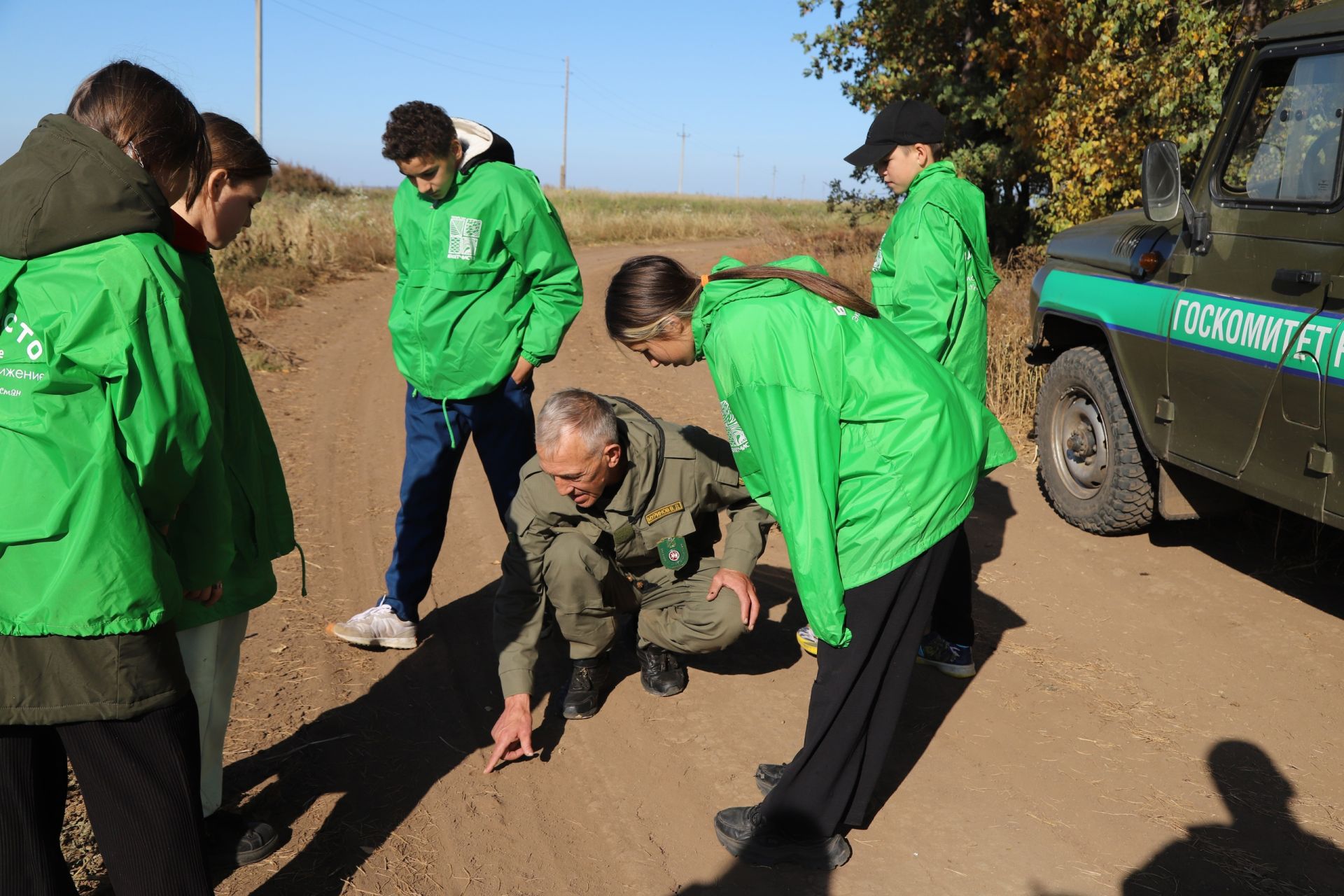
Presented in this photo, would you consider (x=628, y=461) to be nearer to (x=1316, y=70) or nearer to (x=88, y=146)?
(x=88, y=146)

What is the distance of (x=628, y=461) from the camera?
364 cm

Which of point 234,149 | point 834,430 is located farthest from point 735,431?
point 234,149

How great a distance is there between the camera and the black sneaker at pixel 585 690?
379 cm

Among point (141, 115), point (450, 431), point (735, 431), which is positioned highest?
point (141, 115)

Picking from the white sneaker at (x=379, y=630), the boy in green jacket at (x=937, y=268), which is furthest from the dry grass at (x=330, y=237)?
the boy in green jacket at (x=937, y=268)

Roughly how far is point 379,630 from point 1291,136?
424cm

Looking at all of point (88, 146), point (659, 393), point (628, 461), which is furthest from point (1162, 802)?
point (659, 393)

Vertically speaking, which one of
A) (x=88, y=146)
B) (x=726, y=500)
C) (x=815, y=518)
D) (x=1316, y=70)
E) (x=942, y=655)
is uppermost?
(x=1316, y=70)

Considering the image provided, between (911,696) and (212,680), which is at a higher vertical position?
(212,680)

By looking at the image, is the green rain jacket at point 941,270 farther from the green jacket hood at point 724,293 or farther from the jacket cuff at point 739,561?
the green jacket hood at point 724,293

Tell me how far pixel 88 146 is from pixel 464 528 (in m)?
3.98

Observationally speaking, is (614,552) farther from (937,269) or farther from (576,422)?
(937,269)

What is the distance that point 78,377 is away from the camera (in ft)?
6.08

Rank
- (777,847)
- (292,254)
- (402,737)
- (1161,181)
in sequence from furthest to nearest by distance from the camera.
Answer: (292,254) < (1161,181) < (402,737) < (777,847)
